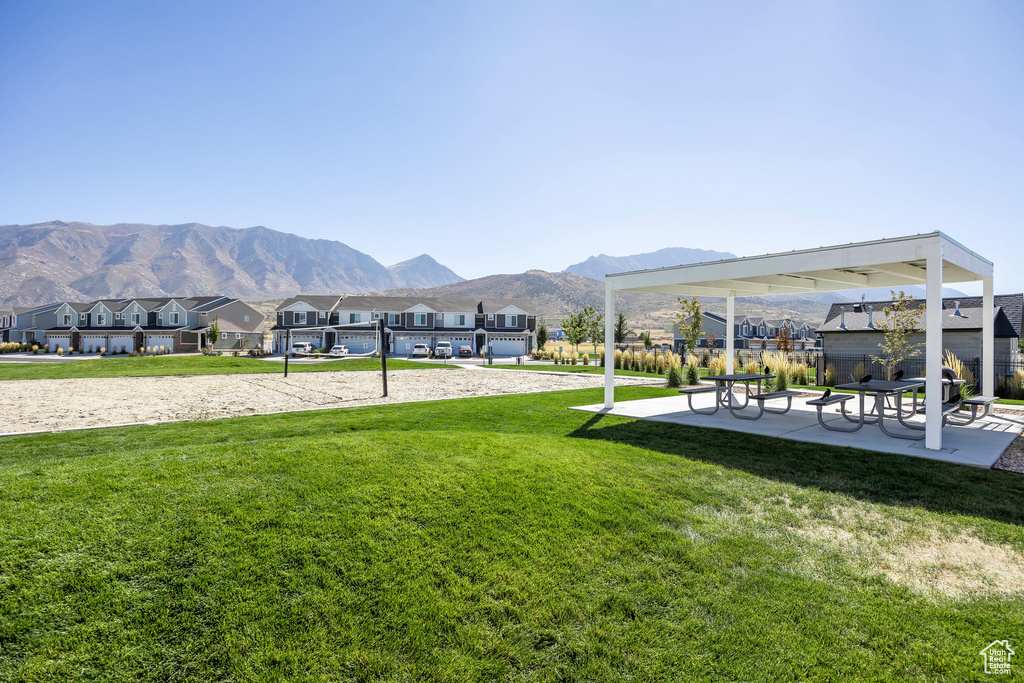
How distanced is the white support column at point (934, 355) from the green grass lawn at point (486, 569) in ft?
4.32

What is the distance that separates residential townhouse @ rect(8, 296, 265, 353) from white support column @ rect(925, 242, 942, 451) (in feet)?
186

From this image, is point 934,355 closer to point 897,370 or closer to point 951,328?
point 897,370

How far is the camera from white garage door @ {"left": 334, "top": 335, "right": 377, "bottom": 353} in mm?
48656

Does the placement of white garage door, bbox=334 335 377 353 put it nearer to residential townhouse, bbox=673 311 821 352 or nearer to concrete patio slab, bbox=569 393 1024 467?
residential townhouse, bbox=673 311 821 352

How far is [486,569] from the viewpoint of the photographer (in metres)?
3.88

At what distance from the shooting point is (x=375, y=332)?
164 feet

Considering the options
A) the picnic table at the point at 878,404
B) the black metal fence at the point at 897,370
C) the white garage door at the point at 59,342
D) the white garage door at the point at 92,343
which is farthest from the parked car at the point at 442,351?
the white garage door at the point at 59,342

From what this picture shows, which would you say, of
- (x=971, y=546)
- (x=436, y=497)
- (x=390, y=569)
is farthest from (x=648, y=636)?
(x=971, y=546)

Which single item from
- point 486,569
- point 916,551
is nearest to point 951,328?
point 916,551

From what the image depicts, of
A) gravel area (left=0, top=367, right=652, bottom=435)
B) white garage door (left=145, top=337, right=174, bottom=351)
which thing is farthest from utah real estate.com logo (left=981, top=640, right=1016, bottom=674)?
white garage door (left=145, top=337, right=174, bottom=351)

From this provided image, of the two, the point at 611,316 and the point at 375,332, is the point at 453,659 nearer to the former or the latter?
the point at 611,316

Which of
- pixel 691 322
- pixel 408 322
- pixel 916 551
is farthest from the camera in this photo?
pixel 408 322

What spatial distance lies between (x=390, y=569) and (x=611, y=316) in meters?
8.83

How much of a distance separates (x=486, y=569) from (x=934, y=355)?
24.9 ft
